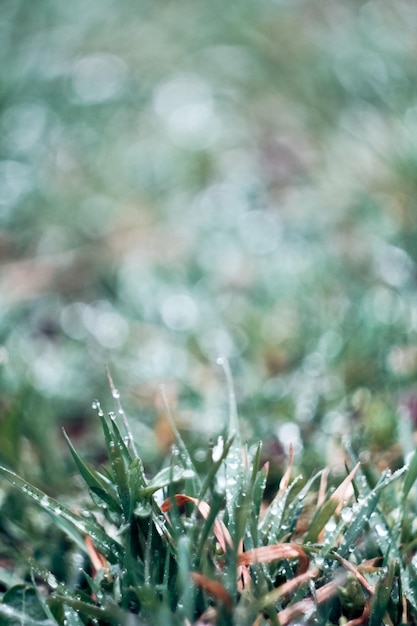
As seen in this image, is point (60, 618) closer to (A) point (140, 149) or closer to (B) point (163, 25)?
(A) point (140, 149)

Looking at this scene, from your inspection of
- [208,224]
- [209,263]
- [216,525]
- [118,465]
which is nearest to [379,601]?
[216,525]

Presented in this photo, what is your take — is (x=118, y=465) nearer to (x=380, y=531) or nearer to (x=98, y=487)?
(x=98, y=487)

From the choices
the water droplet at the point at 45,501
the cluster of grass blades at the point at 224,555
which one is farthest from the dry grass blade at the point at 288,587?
the water droplet at the point at 45,501

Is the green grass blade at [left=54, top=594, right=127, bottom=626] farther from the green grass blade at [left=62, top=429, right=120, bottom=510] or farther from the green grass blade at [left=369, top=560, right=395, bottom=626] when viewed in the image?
the green grass blade at [left=369, top=560, right=395, bottom=626]

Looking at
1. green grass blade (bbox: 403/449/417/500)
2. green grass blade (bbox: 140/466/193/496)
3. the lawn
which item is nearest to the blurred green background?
the lawn

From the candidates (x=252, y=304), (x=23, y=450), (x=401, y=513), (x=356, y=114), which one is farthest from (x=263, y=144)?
(x=401, y=513)

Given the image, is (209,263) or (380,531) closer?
(380,531)

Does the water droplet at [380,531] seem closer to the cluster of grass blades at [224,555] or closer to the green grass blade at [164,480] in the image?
the cluster of grass blades at [224,555]
